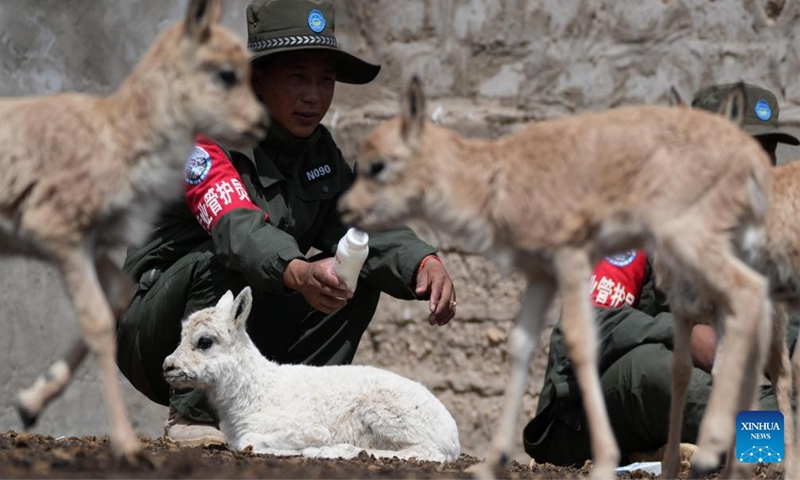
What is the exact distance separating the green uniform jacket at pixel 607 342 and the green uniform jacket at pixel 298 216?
824mm

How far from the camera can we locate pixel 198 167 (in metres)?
6.61

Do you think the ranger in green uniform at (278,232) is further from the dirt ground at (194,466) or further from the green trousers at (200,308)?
the dirt ground at (194,466)

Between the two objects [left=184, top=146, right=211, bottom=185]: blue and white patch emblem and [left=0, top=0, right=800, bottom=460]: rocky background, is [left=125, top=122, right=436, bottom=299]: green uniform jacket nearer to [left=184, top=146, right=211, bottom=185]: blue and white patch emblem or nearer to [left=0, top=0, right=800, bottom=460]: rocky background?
[left=184, top=146, right=211, bottom=185]: blue and white patch emblem

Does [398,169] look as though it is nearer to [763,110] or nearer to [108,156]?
[108,156]

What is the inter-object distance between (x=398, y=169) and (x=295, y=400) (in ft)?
7.35

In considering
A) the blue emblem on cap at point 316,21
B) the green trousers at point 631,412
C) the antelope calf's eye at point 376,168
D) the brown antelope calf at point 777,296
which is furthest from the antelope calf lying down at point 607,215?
the blue emblem on cap at point 316,21

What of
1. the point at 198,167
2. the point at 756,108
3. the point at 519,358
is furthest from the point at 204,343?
the point at 756,108

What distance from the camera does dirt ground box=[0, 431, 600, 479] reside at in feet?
13.9

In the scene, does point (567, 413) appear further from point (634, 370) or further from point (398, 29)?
point (398, 29)

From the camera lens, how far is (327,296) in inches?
245

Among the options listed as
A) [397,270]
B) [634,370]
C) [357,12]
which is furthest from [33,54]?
[634,370]

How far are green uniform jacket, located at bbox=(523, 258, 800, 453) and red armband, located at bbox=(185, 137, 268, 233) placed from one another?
65.2 inches

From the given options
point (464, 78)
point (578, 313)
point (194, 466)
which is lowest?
point (194, 466)

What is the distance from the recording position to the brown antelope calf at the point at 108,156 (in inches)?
173
